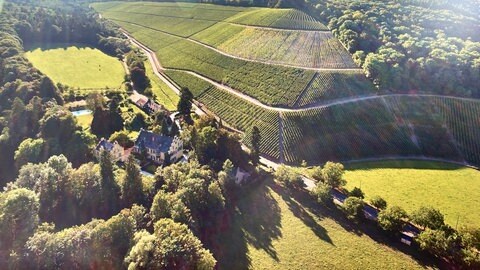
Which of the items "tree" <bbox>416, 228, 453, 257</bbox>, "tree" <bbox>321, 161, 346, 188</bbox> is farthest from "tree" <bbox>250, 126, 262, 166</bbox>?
"tree" <bbox>416, 228, 453, 257</bbox>

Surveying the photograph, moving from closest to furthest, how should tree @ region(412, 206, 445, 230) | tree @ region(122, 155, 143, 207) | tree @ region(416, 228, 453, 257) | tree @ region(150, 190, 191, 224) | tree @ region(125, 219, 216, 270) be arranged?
tree @ region(125, 219, 216, 270) < tree @ region(416, 228, 453, 257) < tree @ region(150, 190, 191, 224) < tree @ region(412, 206, 445, 230) < tree @ region(122, 155, 143, 207)

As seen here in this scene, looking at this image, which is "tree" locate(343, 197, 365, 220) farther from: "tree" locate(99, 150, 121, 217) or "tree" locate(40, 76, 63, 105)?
"tree" locate(40, 76, 63, 105)

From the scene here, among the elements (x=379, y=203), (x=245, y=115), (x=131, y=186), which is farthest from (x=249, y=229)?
(x=245, y=115)

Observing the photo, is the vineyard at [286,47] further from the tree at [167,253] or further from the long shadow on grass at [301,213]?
the tree at [167,253]

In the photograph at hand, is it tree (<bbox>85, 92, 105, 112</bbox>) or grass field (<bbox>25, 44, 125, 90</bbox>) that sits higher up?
tree (<bbox>85, 92, 105, 112</bbox>)

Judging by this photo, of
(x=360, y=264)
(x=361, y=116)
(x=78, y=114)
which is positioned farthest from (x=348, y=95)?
(x=78, y=114)

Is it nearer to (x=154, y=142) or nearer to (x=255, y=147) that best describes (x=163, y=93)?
(x=154, y=142)
